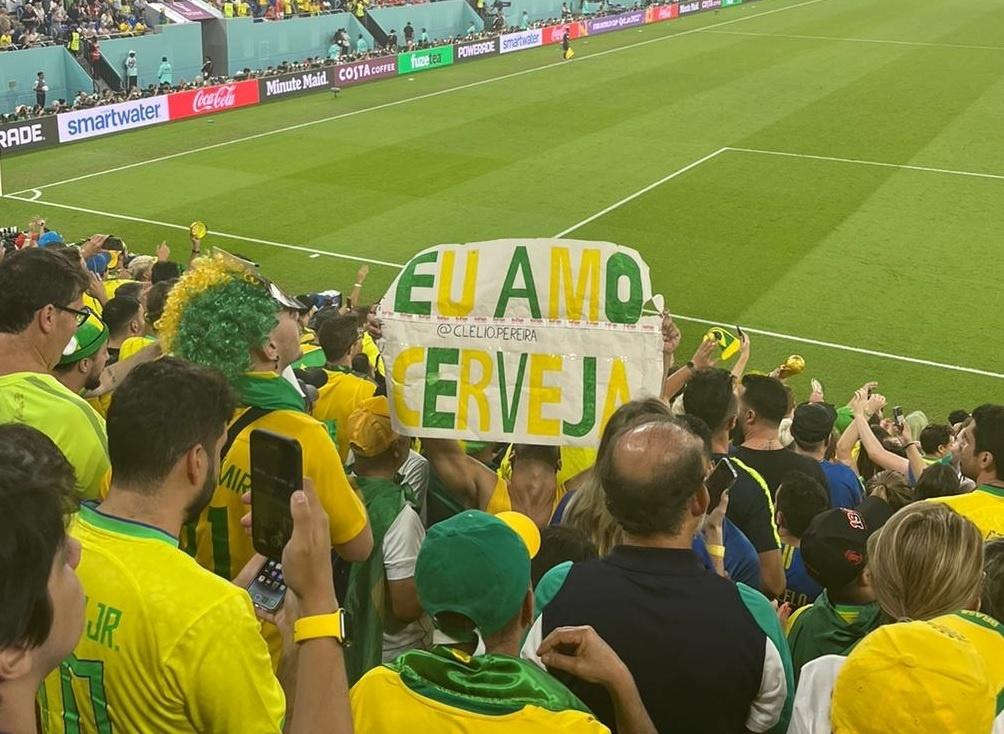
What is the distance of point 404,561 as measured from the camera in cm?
402

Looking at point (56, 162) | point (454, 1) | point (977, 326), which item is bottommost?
point (977, 326)

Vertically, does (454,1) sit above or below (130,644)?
above

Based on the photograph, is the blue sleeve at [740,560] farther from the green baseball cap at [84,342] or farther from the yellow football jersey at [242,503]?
the green baseball cap at [84,342]

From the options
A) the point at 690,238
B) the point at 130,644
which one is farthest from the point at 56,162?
the point at 130,644

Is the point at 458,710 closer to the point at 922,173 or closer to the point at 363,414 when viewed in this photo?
the point at 363,414

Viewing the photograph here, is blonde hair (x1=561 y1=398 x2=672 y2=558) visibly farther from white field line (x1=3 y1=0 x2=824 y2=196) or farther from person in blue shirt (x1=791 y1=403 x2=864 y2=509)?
white field line (x1=3 y1=0 x2=824 y2=196)

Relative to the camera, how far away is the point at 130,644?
2762 mm

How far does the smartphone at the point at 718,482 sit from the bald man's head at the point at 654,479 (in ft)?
3.60

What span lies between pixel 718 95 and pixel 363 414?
27579mm

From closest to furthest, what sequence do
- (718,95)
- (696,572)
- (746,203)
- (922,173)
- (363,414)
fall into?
(696,572) → (363,414) → (746,203) → (922,173) → (718,95)

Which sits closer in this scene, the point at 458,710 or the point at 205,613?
the point at 458,710

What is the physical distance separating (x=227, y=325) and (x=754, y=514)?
2.67 m

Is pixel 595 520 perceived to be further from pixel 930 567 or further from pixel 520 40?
pixel 520 40

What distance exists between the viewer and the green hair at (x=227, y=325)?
13.1 feet
